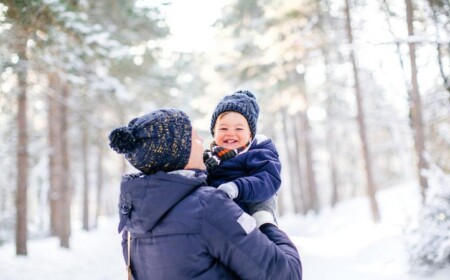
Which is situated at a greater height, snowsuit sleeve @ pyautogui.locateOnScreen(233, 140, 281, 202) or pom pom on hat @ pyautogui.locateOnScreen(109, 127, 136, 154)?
pom pom on hat @ pyautogui.locateOnScreen(109, 127, 136, 154)

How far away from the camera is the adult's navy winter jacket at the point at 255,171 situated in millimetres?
2100

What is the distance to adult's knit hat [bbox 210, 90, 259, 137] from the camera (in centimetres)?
271

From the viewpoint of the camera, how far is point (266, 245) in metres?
1.71

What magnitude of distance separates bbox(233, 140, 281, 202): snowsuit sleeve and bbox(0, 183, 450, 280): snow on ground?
5.71 meters

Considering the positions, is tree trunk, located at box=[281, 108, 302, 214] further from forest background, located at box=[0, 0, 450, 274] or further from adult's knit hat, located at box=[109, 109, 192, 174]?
adult's knit hat, located at box=[109, 109, 192, 174]

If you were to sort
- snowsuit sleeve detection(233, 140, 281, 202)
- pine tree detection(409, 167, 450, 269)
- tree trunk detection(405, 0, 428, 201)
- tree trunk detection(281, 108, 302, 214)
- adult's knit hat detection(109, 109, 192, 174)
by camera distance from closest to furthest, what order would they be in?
adult's knit hat detection(109, 109, 192, 174), snowsuit sleeve detection(233, 140, 281, 202), pine tree detection(409, 167, 450, 269), tree trunk detection(405, 0, 428, 201), tree trunk detection(281, 108, 302, 214)

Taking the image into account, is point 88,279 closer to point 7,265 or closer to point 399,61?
point 7,265

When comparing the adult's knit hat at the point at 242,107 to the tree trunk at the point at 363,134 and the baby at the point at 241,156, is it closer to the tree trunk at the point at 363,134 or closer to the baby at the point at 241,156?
the baby at the point at 241,156

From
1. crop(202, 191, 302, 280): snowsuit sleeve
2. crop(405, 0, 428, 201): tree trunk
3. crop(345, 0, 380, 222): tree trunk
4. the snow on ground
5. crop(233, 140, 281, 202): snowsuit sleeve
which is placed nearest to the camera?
crop(202, 191, 302, 280): snowsuit sleeve

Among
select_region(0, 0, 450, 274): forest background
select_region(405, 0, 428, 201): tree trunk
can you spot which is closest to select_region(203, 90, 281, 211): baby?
select_region(0, 0, 450, 274): forest background

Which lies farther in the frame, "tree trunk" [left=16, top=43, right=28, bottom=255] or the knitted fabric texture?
"tree trunk" [left=16, top=43, right=28, bottom=255]

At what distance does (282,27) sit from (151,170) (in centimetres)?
1463

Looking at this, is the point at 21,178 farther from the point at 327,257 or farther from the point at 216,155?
the point at 216,155

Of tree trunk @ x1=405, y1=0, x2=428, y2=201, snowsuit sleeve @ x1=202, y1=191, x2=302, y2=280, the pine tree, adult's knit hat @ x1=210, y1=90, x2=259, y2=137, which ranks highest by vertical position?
tree trunk @ x1=405, y1=0, x2=428, y2=201
